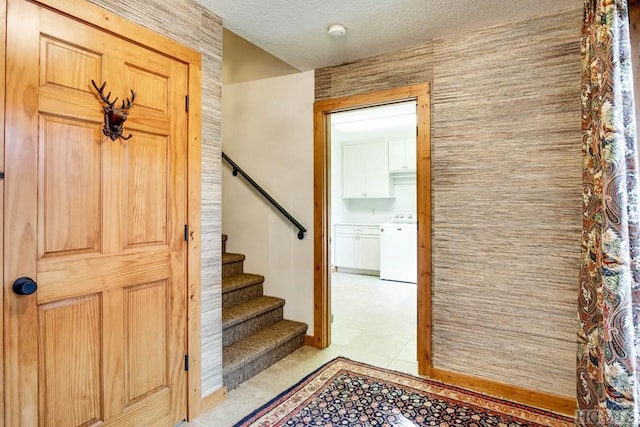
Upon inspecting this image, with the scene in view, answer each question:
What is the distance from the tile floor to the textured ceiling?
2.45 meters

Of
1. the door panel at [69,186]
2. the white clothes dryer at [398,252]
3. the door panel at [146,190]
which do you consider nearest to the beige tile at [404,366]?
the door panel at [146,190]

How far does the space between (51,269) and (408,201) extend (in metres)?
5.60

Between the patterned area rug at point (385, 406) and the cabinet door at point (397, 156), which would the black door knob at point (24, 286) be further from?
the cabinet door at point (397, 156)

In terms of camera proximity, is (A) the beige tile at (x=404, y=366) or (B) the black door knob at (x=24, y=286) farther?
(A) the beige tile at (x=404, y=366)

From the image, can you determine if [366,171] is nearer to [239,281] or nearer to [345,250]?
[345,250]

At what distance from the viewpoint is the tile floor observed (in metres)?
2.21

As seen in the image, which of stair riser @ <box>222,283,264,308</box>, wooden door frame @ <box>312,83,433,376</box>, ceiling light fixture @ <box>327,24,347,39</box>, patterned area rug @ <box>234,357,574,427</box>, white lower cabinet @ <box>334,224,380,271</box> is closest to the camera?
patterned area rug @ <box>234,357,574,427</box>

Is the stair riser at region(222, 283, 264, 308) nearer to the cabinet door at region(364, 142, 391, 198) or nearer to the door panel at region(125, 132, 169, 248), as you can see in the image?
the door panel at region(125, 132, 169, 248)

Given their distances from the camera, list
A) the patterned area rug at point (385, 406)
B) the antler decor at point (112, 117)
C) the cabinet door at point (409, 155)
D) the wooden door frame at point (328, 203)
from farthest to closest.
A: 1. the cabinet door at point (409, 155)
2. the wooden door frame at point (328, 203)
3. the patterned area rug at point (385, 406)
4. the antler decor at point (112, 117)

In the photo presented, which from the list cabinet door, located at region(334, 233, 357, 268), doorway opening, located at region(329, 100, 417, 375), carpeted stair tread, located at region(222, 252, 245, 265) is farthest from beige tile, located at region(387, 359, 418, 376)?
cabinet door, located at region(334, 233, 357, 268)

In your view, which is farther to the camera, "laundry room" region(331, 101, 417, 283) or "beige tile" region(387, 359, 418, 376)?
"laundry room" region(331, 101, 417, 283)

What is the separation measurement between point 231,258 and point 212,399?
4.43ft

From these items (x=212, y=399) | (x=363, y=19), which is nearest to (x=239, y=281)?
(x=212, y=399)

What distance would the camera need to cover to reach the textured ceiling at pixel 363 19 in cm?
205
